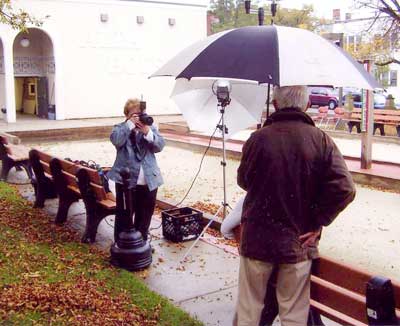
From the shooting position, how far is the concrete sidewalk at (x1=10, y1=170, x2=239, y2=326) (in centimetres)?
442

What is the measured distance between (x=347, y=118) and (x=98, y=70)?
1119 centimetres

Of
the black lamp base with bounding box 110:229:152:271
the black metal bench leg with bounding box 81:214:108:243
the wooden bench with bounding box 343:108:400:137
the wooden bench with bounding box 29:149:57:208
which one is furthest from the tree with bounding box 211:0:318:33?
the black lamp base with bounding box 110:229:152:271

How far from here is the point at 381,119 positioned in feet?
60.1

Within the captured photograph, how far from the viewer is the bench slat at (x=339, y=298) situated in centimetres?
285

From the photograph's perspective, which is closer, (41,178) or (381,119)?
(41,178)

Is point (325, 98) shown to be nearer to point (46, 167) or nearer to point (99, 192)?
point (46, 167)

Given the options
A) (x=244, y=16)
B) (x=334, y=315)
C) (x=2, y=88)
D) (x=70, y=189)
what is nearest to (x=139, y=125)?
(x=70, y=189)

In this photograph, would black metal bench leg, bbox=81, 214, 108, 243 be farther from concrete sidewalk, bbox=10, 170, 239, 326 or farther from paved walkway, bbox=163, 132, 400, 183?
paved walkway, bbox=163, 132, 400, 183

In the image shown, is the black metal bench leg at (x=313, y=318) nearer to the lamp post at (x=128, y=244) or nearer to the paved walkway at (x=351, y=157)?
the lamp post at (x=128, y=244)

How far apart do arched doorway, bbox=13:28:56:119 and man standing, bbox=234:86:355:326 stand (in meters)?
22.1

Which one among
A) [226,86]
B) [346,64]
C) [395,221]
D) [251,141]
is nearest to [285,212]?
[251,141]

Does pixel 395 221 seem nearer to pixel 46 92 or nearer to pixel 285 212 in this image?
pixel 285 212

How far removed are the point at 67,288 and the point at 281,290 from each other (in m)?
2.12

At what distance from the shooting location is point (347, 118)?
1936cm
